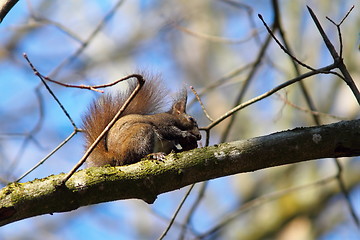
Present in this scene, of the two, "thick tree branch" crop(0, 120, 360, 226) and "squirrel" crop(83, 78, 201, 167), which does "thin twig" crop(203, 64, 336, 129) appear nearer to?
"thick tree branch" crop(0, 120, 360, 226)

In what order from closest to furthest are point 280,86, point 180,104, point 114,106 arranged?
point 280,86 < point 114,106 < point 180,104

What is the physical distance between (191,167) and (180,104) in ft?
4.94

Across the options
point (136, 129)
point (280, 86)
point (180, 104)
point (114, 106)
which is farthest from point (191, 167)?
point (180, 104)

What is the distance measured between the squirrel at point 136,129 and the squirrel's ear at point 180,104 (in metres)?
0.05

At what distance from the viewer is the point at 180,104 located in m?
3.61

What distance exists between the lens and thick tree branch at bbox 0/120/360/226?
2076 millimetres

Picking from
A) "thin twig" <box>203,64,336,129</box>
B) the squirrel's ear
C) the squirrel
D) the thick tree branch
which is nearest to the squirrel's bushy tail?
the squirrel

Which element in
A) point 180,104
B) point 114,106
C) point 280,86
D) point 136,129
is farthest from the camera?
point 180,104

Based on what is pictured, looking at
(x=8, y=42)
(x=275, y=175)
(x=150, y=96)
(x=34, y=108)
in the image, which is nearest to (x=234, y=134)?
(x=275, y=175)

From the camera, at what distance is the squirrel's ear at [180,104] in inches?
141

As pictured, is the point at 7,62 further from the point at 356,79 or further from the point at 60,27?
the point at 356,79

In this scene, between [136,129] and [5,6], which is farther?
[136,129]

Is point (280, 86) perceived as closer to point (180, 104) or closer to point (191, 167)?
point (191, 167)

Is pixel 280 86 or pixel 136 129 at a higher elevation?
pixel 136 129
